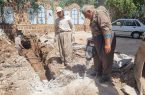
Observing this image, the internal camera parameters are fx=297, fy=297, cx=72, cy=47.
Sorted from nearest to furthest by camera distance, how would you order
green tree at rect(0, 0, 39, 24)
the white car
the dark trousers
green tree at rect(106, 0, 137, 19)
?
the dark trousers, the white car, green tree at rect(0, 0, 39, 24), green tree at rect(106, 0, 137, 19)

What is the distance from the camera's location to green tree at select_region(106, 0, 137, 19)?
89.3 ft

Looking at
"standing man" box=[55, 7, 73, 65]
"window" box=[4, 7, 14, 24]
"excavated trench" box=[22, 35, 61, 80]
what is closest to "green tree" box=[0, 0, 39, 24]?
"window" box=[4, 7, 14, 24]

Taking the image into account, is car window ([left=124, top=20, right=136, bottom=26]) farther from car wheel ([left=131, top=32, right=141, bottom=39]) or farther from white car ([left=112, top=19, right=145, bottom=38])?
car wheel ([left=131, top=32, right=141, bottom=39])

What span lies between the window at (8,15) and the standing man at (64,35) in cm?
1370

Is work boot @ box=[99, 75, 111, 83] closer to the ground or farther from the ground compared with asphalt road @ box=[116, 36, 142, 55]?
farther from the ground

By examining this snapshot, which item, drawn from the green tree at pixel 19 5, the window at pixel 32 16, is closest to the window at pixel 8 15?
the green tree at pixel 19 5

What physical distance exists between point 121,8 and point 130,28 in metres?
7.53

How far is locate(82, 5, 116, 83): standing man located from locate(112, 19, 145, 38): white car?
14657 millimetres

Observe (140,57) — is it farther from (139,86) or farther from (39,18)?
(39,18)

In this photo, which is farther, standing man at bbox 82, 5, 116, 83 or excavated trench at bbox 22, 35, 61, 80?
excavated trench at bbox 22, 35, 61, 80

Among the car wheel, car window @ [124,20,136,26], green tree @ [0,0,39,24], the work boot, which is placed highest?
green tree @ [0,0,39,24]

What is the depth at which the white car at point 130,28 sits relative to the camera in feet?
68.7

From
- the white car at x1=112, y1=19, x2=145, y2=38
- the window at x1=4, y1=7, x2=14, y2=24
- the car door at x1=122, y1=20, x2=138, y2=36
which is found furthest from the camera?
the window at x1=4, y1=7, x2=14, y2=24

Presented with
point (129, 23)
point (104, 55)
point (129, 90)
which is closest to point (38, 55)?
point (104, 55)
